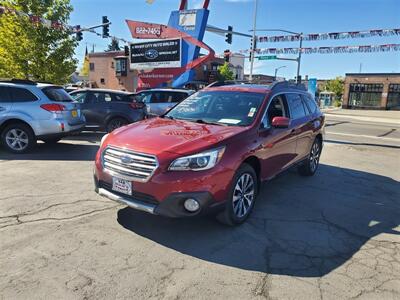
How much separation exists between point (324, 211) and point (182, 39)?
15.5 meters

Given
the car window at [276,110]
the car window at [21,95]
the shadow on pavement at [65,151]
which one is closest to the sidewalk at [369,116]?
the shadow on pavement at [65,151]

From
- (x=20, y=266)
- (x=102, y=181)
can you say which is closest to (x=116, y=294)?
(x=20, y=266)

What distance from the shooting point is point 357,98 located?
193ft

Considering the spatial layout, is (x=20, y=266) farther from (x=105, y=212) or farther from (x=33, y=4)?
(x=33, y=4)

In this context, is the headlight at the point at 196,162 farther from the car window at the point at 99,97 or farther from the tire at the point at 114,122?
the car window at the point at 99,97

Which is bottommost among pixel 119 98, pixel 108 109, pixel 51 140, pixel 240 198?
pixel 51 140

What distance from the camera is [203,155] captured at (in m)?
3.97

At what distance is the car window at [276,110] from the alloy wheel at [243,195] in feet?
2.98

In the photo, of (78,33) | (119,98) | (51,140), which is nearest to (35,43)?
(78,33)

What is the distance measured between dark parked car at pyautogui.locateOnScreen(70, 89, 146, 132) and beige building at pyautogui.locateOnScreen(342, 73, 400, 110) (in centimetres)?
5431

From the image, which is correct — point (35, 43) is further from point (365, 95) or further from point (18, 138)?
point (365, 95)

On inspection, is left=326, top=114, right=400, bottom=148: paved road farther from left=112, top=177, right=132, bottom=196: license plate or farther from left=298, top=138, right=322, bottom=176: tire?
left=112, top=177, right=132, bottom=196: license plate

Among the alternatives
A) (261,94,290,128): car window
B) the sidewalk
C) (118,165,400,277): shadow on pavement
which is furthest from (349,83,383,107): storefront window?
(261,94,290,128): car window

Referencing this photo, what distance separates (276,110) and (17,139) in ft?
20.6
